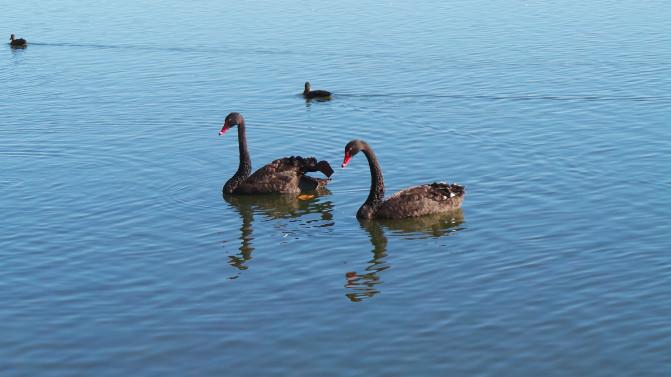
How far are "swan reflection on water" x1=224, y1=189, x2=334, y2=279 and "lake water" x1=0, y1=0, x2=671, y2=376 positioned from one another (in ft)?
0.19

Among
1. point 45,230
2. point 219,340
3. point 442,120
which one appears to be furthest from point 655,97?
point 219,340

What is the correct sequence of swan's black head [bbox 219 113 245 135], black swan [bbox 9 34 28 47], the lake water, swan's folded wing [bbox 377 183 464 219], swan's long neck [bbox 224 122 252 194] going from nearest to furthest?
the lake water → swan's folded wing [bbox 377 183 464 219] → swan's long neck [bbox 224 122 252 194] → swan's black head [bbox 219 113 245 135] → black swan [bbox 9 34 28 47]

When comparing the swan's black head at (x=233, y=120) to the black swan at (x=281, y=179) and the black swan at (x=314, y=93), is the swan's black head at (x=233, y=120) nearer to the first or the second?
the black swan at (x=281, y=179)

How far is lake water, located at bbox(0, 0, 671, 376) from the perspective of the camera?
12609mm

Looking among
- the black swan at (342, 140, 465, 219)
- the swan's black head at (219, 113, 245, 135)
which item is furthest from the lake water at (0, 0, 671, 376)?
the swan's black head at (219, 113, 245, 135)

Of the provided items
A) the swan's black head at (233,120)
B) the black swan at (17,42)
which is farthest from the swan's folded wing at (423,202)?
the black swan at (17,42)

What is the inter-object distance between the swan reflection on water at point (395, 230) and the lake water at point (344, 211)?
55mm

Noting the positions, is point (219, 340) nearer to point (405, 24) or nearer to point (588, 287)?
point (588, 287)

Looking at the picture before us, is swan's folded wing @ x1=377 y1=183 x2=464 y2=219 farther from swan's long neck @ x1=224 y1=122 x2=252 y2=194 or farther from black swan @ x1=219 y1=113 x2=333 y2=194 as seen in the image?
swan's long neck @ x1=224 y1=122 x2=252 y2=194

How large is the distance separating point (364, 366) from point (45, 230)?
7.32m

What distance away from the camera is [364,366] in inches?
468

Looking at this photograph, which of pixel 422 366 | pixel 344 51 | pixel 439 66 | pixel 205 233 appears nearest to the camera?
pixel 422 366

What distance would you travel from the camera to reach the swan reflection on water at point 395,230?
597 inches

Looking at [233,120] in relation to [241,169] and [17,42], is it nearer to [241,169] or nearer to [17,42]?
[241,169]
